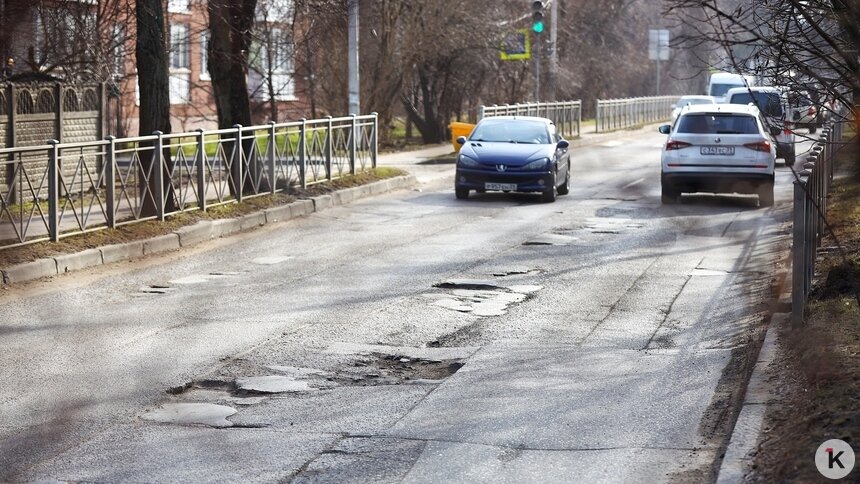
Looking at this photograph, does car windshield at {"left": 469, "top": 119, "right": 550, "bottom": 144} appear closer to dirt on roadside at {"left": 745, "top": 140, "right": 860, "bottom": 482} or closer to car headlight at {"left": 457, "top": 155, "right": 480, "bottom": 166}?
car headlight at {"left": 457, "top": 155, "right": 480, "bottom": 166}

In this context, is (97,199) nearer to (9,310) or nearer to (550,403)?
(9,310)

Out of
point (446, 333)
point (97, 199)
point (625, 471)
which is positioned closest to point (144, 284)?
point (97, 199)

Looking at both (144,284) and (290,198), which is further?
(290,198)

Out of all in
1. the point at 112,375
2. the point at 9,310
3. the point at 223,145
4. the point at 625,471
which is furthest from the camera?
the point at 223,145

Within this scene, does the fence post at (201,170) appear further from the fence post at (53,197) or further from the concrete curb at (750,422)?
the concrete curb at (750,422)

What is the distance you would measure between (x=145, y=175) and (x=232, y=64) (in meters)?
4.25

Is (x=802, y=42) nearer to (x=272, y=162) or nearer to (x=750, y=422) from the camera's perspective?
(x=750, y=422)

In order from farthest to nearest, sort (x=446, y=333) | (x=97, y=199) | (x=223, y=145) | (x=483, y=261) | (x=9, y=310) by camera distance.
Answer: (x=223, y=145)
(x=97, y=199)
(x=483, y=261)
(x=9, y=310)
(x=446, y=333)

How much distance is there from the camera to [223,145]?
703 inches

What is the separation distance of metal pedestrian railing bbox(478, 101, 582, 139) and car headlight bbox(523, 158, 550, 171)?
11.7 metres

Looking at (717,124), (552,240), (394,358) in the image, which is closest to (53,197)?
(552,240)

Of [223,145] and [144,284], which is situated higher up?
[223,145]

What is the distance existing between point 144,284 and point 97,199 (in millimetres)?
2796

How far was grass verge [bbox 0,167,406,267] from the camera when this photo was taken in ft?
42.8
